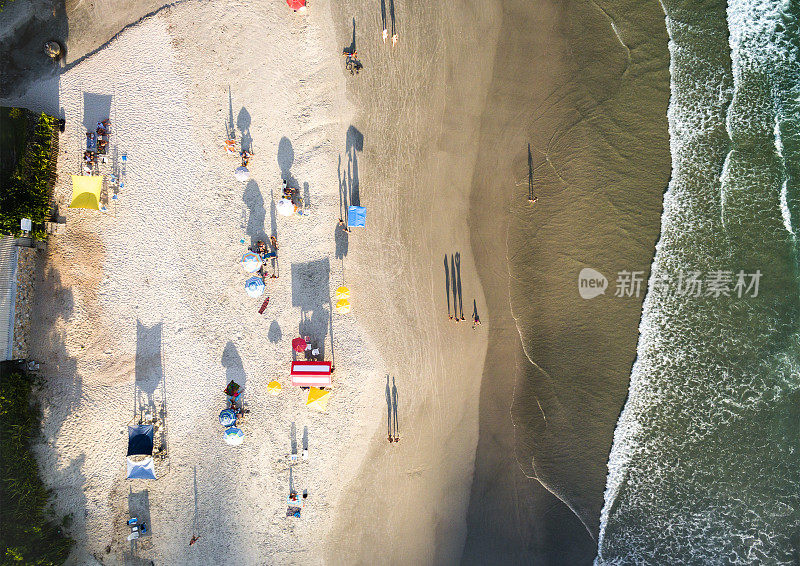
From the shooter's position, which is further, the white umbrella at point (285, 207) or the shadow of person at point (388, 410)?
the shadow of person at point (388, 410)

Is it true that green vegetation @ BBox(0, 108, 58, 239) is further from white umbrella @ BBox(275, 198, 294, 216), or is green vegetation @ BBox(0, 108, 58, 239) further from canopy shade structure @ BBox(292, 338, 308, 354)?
canopy shade structure @ BBox(292, 338, 308, 354)

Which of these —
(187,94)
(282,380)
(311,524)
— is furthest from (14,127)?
(311,524)

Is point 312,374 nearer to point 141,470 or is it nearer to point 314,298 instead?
point 314,298

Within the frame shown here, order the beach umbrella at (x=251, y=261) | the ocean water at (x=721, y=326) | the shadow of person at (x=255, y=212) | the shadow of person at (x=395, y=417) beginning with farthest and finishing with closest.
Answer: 1. the shadow of person at (x=255, y=212)
2. the shadow of person at (x=395, y=417)
3. the beach umbrella at (x=251, y=261)
4. the ocean water at (x=721, y=326)

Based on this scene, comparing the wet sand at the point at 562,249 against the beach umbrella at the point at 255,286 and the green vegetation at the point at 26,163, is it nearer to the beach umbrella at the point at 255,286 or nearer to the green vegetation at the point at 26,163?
the beach umbrella at the point at 255,286

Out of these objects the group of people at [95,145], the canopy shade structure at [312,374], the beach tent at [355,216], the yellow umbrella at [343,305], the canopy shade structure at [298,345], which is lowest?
the canopy shade structure at [312,374]

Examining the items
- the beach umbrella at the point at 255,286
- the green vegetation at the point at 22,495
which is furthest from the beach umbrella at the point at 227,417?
the green vegetation at the point at 22,495

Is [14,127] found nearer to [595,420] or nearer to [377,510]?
[377,510]
